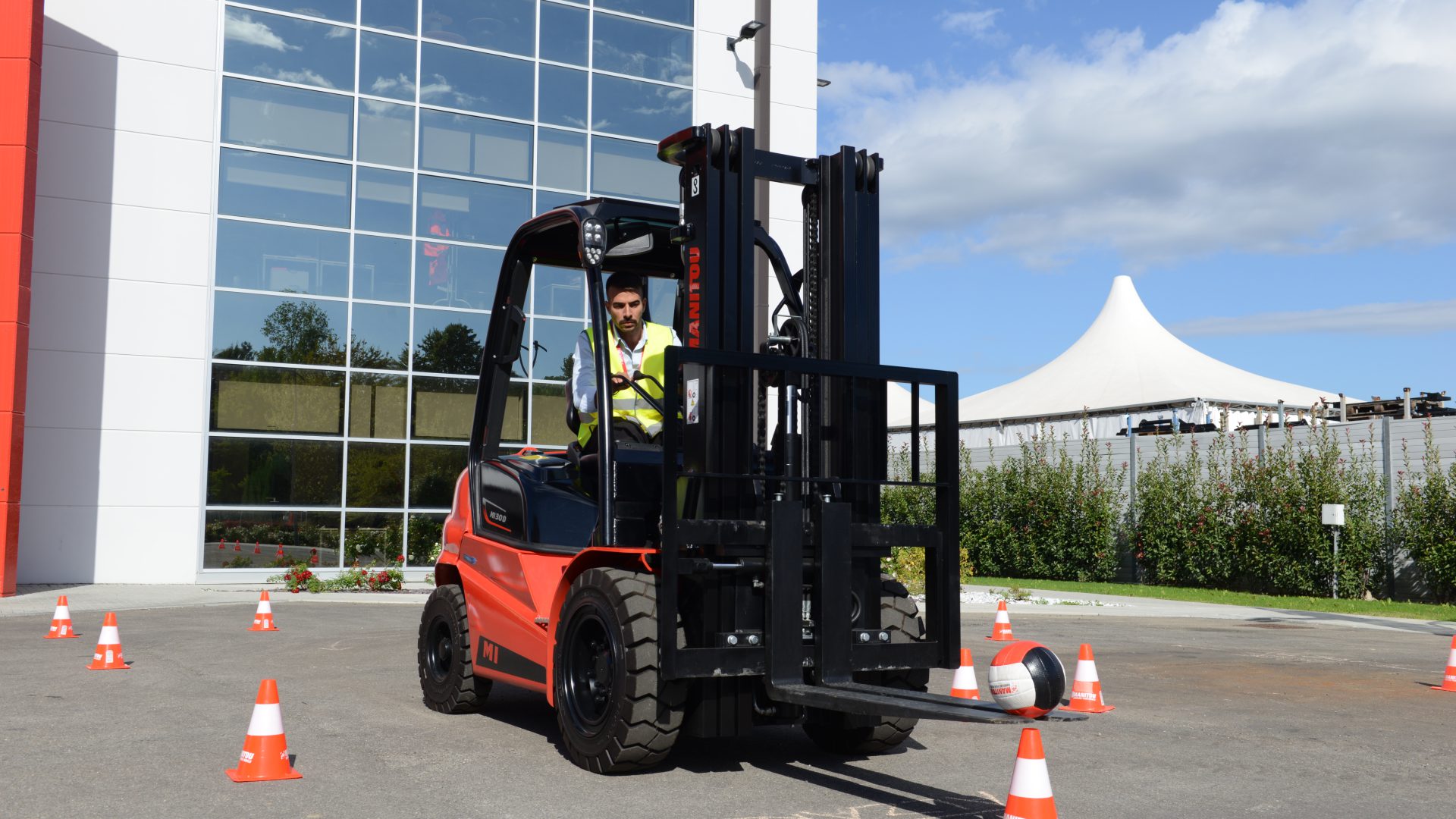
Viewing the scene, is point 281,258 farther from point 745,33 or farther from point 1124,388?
point 1124,388

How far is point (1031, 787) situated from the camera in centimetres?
461

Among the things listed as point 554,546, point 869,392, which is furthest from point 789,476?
point 554,546

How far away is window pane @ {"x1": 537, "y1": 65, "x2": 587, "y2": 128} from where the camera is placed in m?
24.4

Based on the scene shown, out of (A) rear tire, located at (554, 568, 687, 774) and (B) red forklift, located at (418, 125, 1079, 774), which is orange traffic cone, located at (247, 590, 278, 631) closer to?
(B) red forklift, located at (418, 125, 1079, 774)

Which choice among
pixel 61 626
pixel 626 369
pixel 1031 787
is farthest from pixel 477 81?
pixel 1031 787

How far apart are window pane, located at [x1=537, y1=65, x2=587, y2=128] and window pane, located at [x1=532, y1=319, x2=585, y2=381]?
404 cm

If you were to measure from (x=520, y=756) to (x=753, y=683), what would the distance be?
1419 millimetres

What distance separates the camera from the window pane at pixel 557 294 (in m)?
23.5

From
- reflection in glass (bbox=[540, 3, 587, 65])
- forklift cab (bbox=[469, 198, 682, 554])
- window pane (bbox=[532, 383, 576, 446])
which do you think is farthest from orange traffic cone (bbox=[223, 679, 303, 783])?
reflection in glass (bbox=[540, 3, 587, 65])

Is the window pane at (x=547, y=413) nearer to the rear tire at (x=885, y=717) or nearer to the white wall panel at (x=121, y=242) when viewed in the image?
A: the white wall panel at (x=121, y=242)

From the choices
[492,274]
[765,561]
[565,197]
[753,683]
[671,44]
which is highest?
[671,44]

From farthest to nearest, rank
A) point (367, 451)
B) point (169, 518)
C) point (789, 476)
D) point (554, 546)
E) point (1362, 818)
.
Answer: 1. point (367, 451)
2. point (169, 518)
3. point (554, 546)
4. point (789, 476)
5. point (1362, 818)

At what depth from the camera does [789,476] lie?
5973 millimetres

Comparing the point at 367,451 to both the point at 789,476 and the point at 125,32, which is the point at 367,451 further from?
the point at 789,476
